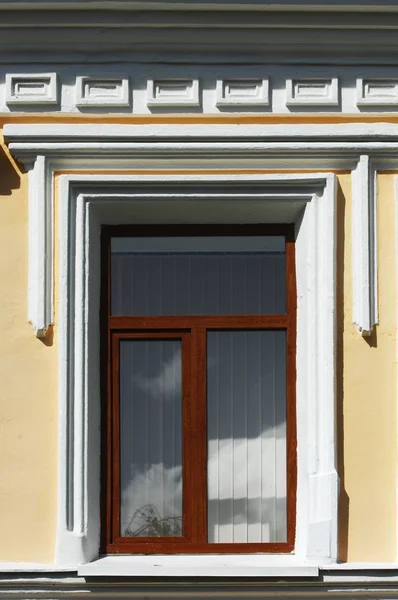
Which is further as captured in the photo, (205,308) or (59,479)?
(205,308)

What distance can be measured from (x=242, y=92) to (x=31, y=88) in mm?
955

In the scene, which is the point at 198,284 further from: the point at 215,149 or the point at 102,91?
the point at 102,91

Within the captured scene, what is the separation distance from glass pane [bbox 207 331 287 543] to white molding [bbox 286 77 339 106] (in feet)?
3.47

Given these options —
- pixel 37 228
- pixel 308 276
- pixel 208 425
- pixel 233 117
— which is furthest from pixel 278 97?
pixel 208 425

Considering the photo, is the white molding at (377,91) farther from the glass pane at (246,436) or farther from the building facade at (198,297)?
the glass pane at (246,436)

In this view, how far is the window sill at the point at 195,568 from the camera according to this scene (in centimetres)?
435

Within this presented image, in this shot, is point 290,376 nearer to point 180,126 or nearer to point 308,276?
point 308,276

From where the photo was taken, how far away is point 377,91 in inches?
184

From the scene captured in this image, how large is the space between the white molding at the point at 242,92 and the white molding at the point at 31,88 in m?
0.75

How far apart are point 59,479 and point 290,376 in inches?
44.8

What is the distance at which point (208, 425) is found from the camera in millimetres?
4699

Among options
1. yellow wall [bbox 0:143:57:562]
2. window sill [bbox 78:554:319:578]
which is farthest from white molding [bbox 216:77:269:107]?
window sill [bbox 78:554:319:578]

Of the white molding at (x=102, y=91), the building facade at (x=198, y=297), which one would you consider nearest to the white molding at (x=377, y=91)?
the building facade at (x=198, y=297)

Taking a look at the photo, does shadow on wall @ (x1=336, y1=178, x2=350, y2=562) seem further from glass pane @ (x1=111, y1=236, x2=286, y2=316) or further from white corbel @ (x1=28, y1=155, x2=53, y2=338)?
white corbel @ (x1=28, y1=155, x2=53, y2=338)
